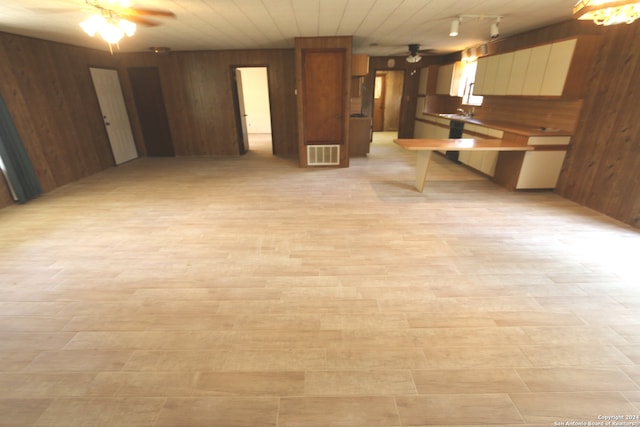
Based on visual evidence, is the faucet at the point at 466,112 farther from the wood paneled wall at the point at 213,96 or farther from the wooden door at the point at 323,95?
the wood paneled wall at the point at 213,96

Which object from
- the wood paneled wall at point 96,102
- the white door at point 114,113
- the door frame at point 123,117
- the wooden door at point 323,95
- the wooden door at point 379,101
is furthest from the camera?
the wooden door at point 379,101

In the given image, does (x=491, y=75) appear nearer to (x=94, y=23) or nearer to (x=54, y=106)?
(x=94, y=23)

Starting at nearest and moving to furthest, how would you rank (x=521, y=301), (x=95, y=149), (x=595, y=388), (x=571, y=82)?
1. (x=595, y=388)
2. (x=521, y=301)
3. (x=571, y=82)
4. (x=95, y=149)

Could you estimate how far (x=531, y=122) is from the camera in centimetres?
491

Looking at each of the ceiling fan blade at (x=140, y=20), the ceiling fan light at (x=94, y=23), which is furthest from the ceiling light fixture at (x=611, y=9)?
the ceiling fan blade at (x=140, y=20)

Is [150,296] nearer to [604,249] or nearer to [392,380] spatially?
[392,380]

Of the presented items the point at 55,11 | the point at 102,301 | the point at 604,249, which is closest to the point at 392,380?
the point at 102,301

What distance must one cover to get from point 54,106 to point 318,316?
6.07m

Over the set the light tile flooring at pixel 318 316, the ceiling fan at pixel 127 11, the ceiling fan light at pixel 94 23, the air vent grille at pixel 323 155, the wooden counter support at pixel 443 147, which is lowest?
the light tile flooring at pixel 318 316

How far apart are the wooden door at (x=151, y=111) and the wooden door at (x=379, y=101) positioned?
692 cm

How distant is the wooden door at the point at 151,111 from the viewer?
6841 mm

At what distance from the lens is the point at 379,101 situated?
10719 millimetres

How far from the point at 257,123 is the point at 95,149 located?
5903mm

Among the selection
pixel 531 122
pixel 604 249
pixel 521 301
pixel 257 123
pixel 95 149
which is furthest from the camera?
pixel 257 123
